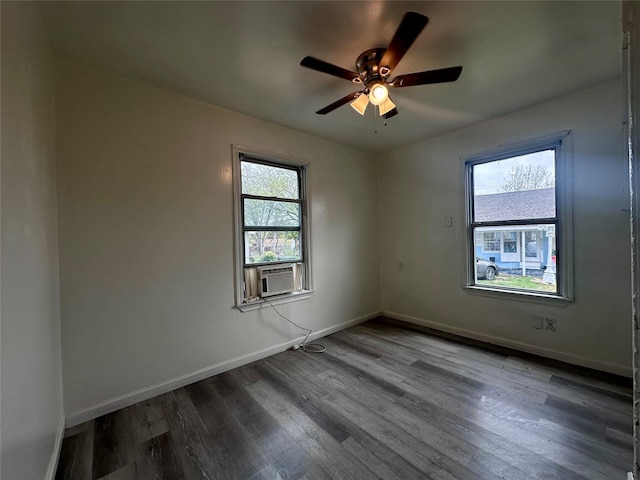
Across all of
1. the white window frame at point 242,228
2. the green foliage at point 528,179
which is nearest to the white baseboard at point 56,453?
the white window frame at point 242,228

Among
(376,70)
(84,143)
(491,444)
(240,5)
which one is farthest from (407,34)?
(491,444)

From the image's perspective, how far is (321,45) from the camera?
5.70ft

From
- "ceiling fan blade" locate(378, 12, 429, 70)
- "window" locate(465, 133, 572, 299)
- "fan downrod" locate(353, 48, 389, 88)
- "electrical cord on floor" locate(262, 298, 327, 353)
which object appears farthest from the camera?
"electrical cord on floor" locate(262, 298, 327, 353)

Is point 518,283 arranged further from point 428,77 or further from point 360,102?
point 360,102

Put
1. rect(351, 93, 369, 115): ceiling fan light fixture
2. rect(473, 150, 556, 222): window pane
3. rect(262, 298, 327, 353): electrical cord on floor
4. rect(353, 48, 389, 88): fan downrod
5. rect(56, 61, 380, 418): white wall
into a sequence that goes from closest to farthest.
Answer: rect(353, 48, 389, 88): fan downrod, rect(56, 61, 380, 418): white wall, rect(351, 93, 369, 115): ceiling fan light fixture, rect(473, 150, 556, 222): window pane, rect(262, 298, 327, 353): electrical cord on floor

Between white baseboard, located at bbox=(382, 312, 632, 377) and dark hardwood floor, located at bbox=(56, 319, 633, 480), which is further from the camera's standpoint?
white baseboard, located at bbox=(382, 312, 632, 377)

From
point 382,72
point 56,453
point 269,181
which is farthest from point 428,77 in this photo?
point 56,453

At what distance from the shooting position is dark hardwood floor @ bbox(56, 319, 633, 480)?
4.74 feet

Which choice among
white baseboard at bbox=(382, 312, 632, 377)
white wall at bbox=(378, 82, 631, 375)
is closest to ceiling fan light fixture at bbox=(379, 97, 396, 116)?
white wall at bbox=(378, 82, 631, 375)

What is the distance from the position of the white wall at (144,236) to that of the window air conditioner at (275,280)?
0.75ft

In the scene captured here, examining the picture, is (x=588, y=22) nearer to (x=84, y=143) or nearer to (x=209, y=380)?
(x=84, y=143)

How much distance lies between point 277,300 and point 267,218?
3.01ft

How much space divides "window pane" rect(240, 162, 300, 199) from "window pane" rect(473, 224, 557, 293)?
7.50 feet

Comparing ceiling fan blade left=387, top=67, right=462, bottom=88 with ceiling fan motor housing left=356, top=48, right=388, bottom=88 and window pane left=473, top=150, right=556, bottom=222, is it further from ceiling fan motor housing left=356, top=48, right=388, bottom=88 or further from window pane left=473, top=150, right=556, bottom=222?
window pane left=473, top=150, right=556, bottom=222
